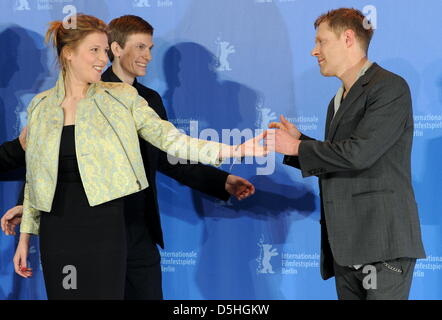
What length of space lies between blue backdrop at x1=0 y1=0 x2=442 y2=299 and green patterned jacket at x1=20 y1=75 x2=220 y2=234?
945 millimetres

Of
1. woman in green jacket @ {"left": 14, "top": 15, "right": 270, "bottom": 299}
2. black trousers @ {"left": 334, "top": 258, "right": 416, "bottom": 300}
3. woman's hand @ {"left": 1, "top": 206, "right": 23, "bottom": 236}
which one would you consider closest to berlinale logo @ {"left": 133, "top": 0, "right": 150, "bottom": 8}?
woman in green jacket @ {"left": 14, "top": 15, "right": 270, "bottom": 299}

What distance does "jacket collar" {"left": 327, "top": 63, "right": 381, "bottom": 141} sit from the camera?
8.00 ft

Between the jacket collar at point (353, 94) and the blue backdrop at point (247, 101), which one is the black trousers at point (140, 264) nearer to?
the blue backdrop at point (247, 101)

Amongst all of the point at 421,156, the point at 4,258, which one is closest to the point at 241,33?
the point at 421,156

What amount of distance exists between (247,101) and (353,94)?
3.35 ft

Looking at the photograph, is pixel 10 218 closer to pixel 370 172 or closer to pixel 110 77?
pixel 110 77

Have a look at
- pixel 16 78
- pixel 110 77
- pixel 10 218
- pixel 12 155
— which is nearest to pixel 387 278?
pixel 110 77

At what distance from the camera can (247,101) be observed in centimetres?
339

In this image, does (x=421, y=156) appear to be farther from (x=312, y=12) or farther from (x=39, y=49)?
(x=39, y=49)

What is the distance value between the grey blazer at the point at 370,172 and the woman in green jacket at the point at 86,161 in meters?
0.33

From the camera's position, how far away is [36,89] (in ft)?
11.8

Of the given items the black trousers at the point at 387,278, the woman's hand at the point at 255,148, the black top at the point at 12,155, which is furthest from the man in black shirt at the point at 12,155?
the black trousers at the point at 387,278

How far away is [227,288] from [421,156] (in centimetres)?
132

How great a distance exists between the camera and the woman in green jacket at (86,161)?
234cm
